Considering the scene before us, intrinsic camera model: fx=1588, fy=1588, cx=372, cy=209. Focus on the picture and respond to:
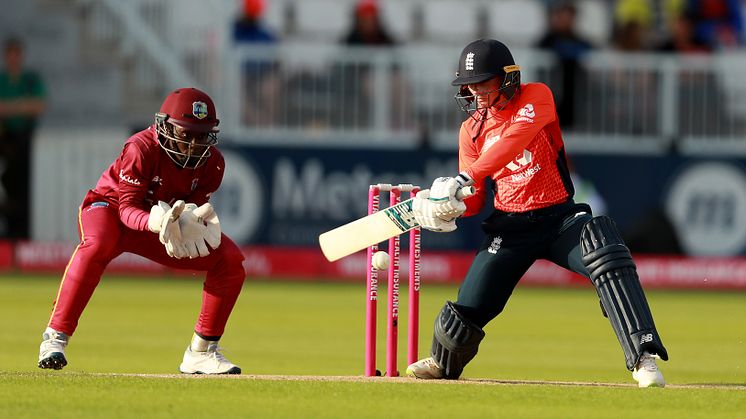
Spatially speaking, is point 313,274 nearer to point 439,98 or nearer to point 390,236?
point 439,98

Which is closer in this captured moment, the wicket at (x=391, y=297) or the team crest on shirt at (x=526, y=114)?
the team crest on shirt at (x=526, y=114)

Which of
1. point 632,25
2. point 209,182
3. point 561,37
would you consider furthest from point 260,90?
point 209,182

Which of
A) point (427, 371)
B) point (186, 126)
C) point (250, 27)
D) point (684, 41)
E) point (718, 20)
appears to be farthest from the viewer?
point (718, 20)

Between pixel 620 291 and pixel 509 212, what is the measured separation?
2.26ft

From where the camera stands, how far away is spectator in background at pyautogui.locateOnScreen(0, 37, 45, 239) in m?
15.5

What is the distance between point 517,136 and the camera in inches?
A: 268

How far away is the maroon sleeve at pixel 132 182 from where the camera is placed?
23.3 feet

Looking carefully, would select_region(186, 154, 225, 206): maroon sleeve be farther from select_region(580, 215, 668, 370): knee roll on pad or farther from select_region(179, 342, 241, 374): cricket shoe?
select_region(580, 215, 668, 370): knee roll on pad

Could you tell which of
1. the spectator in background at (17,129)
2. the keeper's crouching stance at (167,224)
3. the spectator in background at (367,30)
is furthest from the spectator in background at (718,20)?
the keeper's crouching stance at (167,224)

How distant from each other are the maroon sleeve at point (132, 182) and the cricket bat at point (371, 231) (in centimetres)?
85

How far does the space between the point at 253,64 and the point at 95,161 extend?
71.0 inches

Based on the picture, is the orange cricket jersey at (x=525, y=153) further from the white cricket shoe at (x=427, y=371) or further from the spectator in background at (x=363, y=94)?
the spectator in background at (x=363, y=94)

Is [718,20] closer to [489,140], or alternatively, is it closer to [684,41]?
[684,41]

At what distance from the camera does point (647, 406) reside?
6.07m
